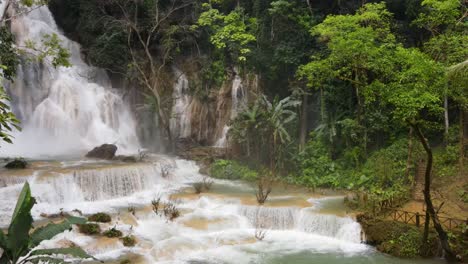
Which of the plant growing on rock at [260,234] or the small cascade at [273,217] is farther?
the small cascade at [273,217]

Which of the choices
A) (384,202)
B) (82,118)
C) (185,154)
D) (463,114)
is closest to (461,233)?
(384,202)

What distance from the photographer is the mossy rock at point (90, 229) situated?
41.7 ft

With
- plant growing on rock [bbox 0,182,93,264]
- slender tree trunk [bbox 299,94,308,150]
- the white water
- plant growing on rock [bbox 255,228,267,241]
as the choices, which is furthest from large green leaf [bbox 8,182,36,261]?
slender tree trunk [bbox 299,94,308,150]

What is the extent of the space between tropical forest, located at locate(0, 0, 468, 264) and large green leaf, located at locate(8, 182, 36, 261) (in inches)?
1.1

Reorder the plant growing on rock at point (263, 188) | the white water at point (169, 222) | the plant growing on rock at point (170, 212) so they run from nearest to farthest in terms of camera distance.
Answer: the white water at point (169, 222) → the plant growing on rock at point (170, 212) → the plant growing on rock at point (263, 188)

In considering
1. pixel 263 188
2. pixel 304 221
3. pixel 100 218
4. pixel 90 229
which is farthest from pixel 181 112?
pixel 90 229

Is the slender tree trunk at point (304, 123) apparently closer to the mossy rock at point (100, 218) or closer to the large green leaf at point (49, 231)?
the mossy rock at point (100, 218)

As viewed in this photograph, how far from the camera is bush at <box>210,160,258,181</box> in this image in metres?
20.6

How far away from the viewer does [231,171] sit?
68.5 feet

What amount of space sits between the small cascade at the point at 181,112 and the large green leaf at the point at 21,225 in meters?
19.0

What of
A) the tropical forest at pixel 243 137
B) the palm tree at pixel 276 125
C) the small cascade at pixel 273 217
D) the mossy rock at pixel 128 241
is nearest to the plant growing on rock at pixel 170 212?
the tropical forest at pixel 243 137

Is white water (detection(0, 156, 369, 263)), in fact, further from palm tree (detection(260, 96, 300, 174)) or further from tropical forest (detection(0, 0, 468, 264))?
palm tree (detection(260, 96, 300, 174))

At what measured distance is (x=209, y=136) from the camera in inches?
1021

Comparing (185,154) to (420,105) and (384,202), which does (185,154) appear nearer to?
(384,202)
